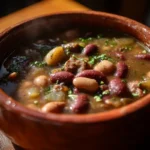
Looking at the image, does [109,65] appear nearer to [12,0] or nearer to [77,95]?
[77,95]

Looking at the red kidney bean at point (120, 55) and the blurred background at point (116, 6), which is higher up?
the red kidney bean at point (120, 55)

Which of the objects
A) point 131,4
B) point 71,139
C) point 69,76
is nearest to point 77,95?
point 69,76

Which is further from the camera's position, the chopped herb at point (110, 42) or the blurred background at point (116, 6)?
the blurred background at point (116, 6)

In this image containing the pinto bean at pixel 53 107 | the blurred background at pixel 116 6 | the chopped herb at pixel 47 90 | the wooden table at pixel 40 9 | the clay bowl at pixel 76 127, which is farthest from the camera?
the blurred background at pixel 116 6

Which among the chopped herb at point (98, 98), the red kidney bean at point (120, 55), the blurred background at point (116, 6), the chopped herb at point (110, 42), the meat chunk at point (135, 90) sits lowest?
the blurred background at point (116, 6)

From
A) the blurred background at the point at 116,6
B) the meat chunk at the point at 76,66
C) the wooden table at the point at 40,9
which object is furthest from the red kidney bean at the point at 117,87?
the blurred background at the point at 116,6

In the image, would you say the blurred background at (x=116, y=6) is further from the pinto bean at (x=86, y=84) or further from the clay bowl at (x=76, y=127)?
the clay bowl at (x=76, y=127)

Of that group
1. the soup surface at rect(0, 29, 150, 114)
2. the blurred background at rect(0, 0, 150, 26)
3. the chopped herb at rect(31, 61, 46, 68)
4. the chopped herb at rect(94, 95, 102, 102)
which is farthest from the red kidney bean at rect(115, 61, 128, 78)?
the blurred background at rect(0, 0, 150, 26)

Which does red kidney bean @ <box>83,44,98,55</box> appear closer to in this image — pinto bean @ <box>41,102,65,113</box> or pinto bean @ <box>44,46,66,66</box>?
pinto bean @ <box>44,46,66,66</box>
